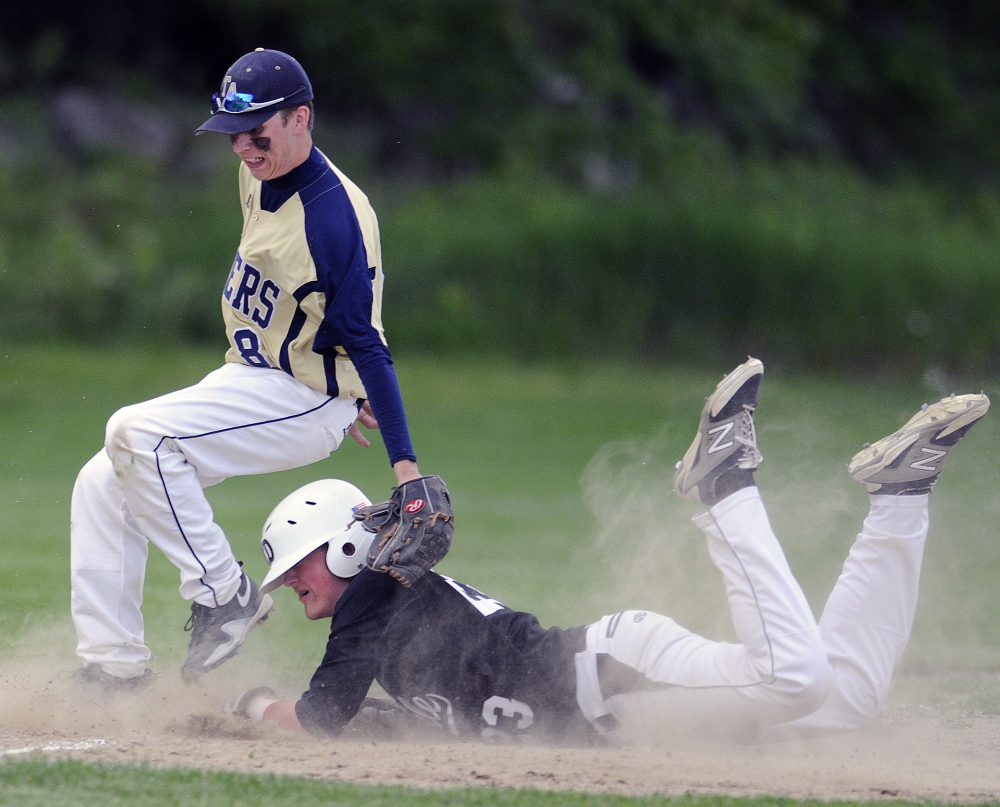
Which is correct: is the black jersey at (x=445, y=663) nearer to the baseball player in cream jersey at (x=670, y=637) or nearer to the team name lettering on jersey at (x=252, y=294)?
the baseball player in cream jersey at (x=670, y=637)

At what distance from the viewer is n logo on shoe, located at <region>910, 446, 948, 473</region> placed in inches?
203

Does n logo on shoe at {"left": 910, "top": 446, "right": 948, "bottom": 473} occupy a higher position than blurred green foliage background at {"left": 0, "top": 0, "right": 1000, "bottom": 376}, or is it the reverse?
blurred green foliage background at {"left": 0, "top": 0, "right": 1000, "bottom": 376}

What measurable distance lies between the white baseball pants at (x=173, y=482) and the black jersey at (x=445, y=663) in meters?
0.65

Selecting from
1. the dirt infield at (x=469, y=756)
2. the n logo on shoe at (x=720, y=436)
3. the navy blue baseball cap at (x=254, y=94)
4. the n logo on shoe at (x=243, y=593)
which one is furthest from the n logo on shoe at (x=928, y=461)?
the navy blue baseball cap at (x=254, y=94)

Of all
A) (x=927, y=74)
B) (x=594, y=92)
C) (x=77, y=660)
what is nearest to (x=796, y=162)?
(x=594, y=92)

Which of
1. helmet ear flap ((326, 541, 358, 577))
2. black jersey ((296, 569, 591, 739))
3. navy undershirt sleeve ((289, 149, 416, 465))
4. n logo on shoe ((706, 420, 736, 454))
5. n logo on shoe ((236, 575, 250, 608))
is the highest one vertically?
navy undershirt sleeve ((289, 149, 416, 465))

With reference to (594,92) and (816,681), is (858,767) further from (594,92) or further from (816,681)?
(594,92)

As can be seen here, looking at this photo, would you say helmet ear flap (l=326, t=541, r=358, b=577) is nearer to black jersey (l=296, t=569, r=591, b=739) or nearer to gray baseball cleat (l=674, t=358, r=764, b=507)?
black jersey (l=296, t=569, r=591, b=739)

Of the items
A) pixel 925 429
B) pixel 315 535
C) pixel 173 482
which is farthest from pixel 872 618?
pixel 173 482

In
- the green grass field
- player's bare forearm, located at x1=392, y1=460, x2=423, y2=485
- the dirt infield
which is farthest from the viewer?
the green grass field

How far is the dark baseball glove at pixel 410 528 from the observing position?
488cm

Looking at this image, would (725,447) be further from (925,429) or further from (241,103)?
(241,103)

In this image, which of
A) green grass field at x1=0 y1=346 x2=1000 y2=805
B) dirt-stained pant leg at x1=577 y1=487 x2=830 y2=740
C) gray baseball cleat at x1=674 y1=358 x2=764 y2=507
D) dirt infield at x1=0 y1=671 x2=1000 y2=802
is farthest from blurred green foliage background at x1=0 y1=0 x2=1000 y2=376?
dirt-stained pant leg at x1=577 y1=487 x2=830 y2=740

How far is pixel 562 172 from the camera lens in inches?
1047
